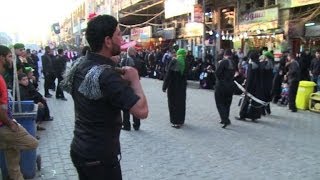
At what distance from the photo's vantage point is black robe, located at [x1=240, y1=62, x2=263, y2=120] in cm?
1108

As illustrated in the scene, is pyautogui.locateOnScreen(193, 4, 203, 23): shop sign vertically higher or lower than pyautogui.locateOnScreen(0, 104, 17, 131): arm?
higher

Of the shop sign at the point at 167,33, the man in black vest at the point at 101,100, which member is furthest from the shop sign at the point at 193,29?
the man in black vest at the point at 101,100

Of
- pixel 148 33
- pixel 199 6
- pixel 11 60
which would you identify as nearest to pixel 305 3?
pixel 199 6

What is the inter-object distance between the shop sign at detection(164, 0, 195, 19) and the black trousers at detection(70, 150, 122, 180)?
19.8 m

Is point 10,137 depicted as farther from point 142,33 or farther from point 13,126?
point 142,33

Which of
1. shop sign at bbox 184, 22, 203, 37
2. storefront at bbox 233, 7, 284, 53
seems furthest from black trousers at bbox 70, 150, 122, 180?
shop sign at bbox 184, 22, 203, 37

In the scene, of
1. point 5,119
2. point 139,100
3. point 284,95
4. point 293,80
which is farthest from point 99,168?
point 284,95

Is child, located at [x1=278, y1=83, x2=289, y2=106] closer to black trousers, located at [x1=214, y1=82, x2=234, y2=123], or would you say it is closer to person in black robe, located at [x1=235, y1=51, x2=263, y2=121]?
person in black robe, located at [x1=235, y1=51, x2=263, y2=121]

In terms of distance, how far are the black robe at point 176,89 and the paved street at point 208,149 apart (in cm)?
28

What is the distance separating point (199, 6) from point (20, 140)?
1769 centimetres

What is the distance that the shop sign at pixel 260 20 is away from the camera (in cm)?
1798

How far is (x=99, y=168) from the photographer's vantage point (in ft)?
9.88

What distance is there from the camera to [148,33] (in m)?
31.4

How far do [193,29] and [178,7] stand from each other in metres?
1.36
